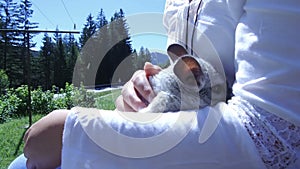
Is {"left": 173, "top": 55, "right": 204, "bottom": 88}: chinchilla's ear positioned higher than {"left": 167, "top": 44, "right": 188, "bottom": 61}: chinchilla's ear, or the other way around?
{"left": 167, "top": 44, "right": 188, "bottom": 61}: chinchilla's ear

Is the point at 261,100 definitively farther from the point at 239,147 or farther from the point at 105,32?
the point at 105,32

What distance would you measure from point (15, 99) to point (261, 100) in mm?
8251

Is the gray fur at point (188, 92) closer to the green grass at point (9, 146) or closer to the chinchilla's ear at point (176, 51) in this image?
the chinchilla's ear at point (176, 51)

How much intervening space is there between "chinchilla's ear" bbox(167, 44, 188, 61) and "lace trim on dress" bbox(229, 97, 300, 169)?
5.6 inches

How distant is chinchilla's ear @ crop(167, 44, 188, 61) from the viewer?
50 cm

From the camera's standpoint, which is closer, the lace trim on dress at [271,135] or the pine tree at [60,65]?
the lace trim on dress at [271,135]

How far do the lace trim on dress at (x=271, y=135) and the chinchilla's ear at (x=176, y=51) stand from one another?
143 mm

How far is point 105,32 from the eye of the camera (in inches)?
33.0

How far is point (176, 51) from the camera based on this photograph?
20.2 inches

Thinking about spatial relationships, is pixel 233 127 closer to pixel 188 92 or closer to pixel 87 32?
pixel 188 92

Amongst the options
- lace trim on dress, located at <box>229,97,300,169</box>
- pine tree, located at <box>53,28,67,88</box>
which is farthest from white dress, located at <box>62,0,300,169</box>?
pine tree, located at <box>53,28,67,88</box>

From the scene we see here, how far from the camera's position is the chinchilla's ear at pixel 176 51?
19.8 inches

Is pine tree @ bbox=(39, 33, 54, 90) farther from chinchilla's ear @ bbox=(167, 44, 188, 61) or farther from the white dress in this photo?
the white dress

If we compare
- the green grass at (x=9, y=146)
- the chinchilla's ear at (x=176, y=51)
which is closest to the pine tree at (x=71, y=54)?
the chinchilla's ear at (x=176, y=51)
